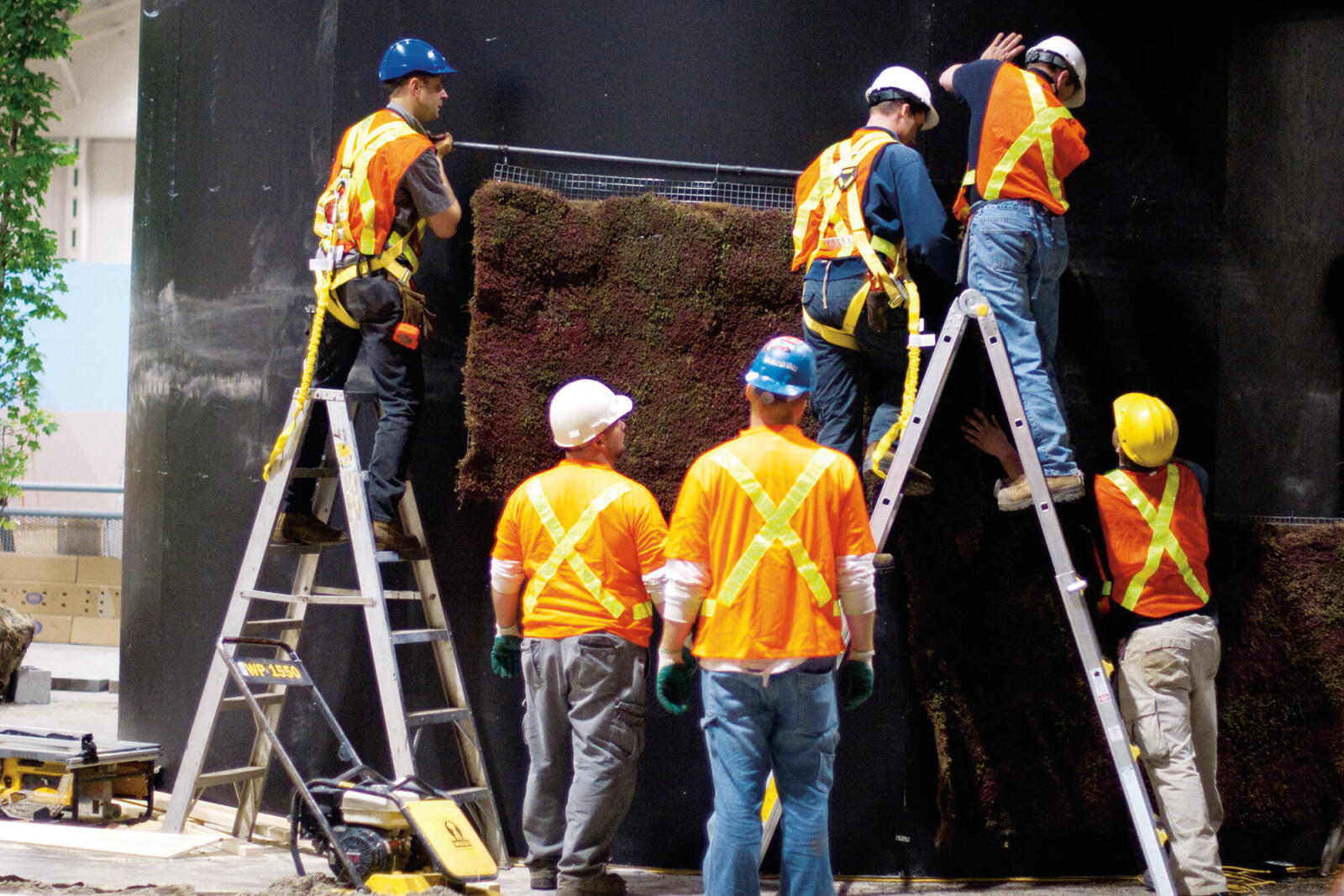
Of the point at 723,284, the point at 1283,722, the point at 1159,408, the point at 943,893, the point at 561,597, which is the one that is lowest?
the point at 943,893

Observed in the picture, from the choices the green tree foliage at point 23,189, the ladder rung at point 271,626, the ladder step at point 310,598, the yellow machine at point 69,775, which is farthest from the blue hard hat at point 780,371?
the green tree foliage at point 23,189

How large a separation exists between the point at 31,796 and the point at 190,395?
1956mm

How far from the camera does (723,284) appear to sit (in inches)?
210

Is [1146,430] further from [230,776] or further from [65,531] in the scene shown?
[65,531]

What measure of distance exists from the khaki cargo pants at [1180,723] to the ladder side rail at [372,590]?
110 inches

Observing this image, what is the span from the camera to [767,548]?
3840 mm

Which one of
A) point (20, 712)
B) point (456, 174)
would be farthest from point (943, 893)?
point (20, 712)

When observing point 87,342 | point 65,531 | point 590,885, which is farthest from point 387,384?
point 87,342

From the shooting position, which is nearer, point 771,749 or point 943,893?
point 771,749

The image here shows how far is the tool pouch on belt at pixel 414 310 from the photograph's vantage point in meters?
5.10

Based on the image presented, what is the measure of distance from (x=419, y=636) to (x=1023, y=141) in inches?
118

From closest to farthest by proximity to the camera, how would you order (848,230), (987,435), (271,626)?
1. (848,230)
2. (987,435)
3. (271,626)

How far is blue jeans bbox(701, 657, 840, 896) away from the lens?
3.79m

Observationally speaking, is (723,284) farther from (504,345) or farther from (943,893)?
(943,893)
